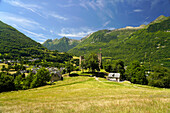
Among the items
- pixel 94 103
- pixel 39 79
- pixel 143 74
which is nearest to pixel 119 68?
pixel 143 74

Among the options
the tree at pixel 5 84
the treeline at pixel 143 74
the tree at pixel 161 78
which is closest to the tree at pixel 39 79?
the tree at pixel 5 84

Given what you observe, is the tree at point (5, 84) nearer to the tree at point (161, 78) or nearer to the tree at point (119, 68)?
the tree at point (119, 68)

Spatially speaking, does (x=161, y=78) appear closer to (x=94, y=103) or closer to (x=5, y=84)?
(x=94, y=103)

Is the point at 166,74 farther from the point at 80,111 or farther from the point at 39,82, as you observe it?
the point at 39,82

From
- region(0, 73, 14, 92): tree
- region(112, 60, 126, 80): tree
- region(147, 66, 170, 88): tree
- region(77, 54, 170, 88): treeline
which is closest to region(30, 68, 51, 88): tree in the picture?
region(0, 73, 14, 92): tree

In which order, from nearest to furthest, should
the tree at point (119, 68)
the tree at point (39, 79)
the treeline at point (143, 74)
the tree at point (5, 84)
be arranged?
the treeline at point (143, 74), the tree at point (5, 84), the tree at point (39, 79), the tree at point (119, 68)

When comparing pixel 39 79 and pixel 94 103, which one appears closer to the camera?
pixel 94 103

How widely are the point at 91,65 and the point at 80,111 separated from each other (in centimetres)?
6816

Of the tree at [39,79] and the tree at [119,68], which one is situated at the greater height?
the tree at [119,68]

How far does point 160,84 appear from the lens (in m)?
45.8

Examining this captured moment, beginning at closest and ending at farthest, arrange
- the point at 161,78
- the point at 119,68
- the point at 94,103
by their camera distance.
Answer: the point at 94,103 < the point at 161,78 < the point at 119,68

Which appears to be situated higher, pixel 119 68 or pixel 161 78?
pixel 119 68

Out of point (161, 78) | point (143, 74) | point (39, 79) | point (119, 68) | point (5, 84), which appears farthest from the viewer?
point (119, 68)

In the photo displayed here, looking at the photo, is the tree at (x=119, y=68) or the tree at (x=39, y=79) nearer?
the tree at (x=39, y=79)
